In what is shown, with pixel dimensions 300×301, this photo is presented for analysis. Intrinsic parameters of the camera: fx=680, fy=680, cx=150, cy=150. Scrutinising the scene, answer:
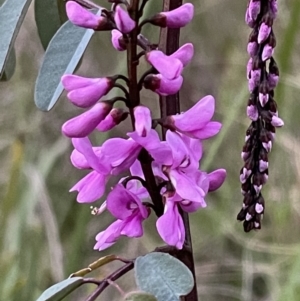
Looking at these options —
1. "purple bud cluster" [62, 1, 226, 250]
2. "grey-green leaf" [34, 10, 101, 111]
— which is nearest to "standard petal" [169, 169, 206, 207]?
"purple bud cluster" [62, 1, 226, 250]

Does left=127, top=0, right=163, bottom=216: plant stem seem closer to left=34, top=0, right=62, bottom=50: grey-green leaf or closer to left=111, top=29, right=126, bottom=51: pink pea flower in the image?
left=111, top=29, right=126, bottom=51: pink pea flower

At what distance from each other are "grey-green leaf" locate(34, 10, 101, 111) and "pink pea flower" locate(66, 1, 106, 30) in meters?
0.05

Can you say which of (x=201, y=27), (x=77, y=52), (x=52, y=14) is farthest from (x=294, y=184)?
(x=77, y=52)

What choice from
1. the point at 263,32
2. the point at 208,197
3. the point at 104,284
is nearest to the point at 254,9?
the point at 263,32

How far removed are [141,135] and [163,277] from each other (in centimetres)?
10

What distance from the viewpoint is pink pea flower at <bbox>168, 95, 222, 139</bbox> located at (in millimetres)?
456

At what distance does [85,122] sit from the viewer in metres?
0.44

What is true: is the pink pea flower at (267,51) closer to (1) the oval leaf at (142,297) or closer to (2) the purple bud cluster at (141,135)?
(2) the purple bud cluster at (141,135)

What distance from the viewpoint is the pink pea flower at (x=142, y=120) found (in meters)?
0.43

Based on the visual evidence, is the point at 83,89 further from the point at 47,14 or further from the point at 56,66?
the point at 47,14

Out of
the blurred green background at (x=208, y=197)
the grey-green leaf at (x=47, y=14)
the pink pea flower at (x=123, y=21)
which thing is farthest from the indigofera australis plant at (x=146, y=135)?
the blurred green background at (x=208, y=197)

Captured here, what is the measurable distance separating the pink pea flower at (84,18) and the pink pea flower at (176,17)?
37 millimetres

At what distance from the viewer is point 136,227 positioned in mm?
485

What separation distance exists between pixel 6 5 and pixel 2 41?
39 mm
